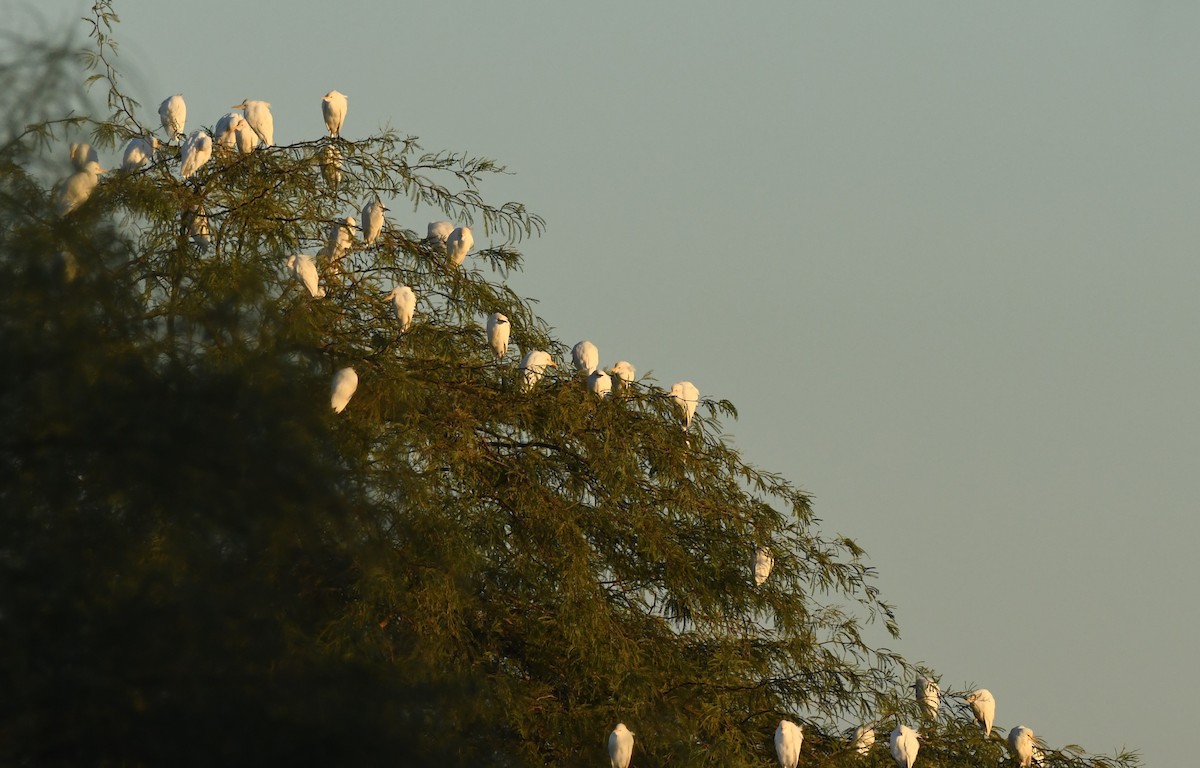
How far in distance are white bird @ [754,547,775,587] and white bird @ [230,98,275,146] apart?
324 centimetres

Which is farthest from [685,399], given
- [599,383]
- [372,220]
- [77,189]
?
[77,189]

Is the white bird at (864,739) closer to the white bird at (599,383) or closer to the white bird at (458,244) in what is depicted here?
the white bird at (599,383)

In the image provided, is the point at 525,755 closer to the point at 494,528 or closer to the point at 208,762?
the point at 494,528

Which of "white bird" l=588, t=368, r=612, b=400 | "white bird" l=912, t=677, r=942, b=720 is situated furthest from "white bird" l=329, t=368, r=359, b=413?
"white bird" l=912, t=677, r=942, b=720

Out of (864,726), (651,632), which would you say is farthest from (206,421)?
(864,726)

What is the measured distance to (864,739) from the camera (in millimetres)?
9789

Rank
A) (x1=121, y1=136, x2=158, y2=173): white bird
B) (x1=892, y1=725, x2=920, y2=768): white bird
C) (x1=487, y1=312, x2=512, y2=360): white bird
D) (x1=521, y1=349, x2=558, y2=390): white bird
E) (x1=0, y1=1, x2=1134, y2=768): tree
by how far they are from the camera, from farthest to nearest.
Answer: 1. (x1=487, y1=312, x2=512, y2=360): white bird
2. (x1=521, y1=349, x2=558, y2=390): white bird
3. (x1=892, y1=725, x2=920, y2=768): white bird
4. (x1=121, y1=136, x2=158, y2=173): white bird
5. (x1=0, y1=1, x2=1134, y2=768): tree

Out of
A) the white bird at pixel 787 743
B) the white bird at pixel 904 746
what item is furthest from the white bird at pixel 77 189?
the white bird at pixel 904 746

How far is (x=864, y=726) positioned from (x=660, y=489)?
5.21 ft

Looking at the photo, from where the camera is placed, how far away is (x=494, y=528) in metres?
9.26

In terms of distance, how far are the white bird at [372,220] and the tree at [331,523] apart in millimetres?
175

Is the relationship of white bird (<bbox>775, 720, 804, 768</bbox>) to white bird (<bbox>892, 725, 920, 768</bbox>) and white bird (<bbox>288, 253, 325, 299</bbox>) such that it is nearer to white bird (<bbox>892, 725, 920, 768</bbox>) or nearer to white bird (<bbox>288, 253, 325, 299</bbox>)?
white bird (<bbox>892, 725, 920, 768</bbox>)

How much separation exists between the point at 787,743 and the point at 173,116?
13.9ft

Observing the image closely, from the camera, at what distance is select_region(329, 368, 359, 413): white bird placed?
27.0 ft
